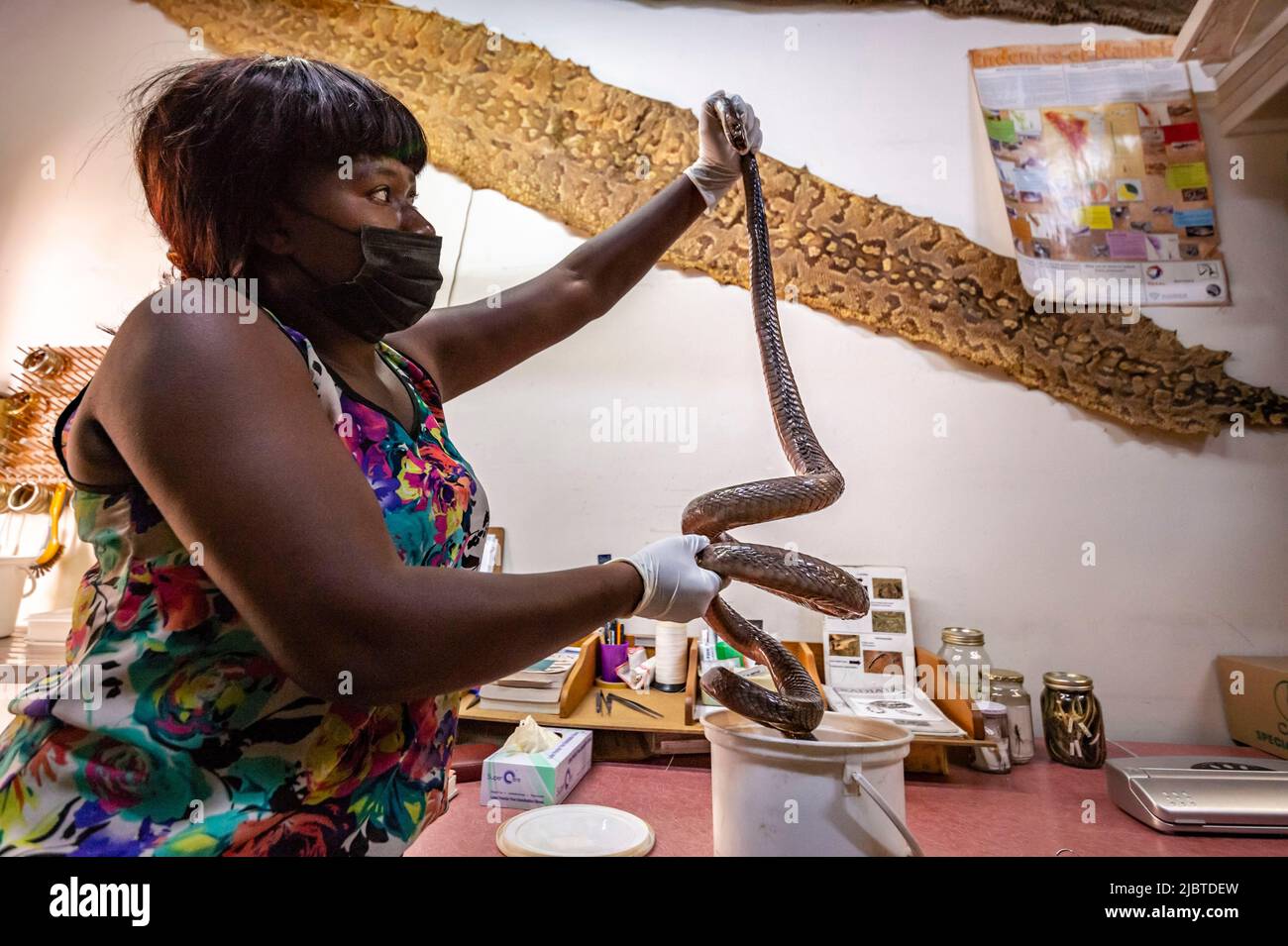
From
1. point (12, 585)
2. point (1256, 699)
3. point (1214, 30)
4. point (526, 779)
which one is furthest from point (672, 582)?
point (12, 585)

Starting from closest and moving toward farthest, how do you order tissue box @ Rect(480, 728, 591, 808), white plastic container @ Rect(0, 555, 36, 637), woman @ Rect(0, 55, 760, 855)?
woman @ Rect(0, 55, 760, 855) < tissue box @ Rect(480, 728, 591, 808) < white plastic container @ Rect(0, 555, 36, 637)

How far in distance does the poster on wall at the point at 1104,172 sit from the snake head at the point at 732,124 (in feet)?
2.97

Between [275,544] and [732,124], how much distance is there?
1022mm

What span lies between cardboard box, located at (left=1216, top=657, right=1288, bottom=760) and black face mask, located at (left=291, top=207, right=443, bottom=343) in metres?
1.77

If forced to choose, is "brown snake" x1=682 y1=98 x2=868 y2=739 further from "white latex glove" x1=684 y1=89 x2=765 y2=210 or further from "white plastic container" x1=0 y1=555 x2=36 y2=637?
"white plastic container" x1=0 y1=555 x2=36 y2=637

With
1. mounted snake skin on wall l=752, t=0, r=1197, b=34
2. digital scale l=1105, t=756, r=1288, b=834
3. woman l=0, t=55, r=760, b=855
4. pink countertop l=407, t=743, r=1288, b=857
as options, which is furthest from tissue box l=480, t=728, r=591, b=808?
mounted snake skin on wall l=752, t=0, r=1197, b=34

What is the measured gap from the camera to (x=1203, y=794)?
1007mm

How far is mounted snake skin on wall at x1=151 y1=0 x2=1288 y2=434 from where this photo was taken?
155 cm

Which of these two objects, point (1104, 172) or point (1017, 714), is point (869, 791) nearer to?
point (1017, 714)

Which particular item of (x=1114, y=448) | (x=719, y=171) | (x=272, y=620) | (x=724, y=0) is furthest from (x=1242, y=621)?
(x=724, y=0)

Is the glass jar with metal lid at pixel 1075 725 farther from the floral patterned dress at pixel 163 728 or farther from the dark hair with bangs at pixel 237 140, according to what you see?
the dark hair with bangs at pixel 237 140

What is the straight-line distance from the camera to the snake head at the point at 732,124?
44.0 inches

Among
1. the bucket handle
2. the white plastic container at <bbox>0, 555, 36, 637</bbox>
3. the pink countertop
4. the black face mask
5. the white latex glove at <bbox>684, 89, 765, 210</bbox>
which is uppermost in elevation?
the white latex glove at <bbox>684, 89, 765, 210</bbox>

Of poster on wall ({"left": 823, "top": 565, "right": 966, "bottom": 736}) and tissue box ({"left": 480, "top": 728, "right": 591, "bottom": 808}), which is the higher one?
poster on wall ({"left": 823, "top": 565, "right": 966, "bottom": 736})
